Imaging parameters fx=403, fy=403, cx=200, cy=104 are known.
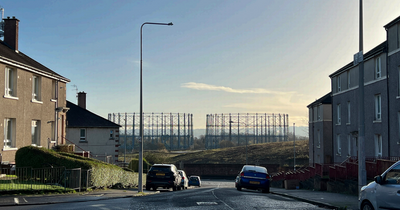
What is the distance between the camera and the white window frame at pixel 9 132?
22000 millimetres

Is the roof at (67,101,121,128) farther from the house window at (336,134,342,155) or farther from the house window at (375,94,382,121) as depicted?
the house window at (375,94,382,121)

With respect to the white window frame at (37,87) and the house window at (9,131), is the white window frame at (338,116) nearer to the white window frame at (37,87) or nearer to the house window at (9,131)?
the white window frame at (37,87)

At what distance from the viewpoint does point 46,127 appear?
27.2m

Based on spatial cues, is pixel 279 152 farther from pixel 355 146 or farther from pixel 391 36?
pixel 391 36

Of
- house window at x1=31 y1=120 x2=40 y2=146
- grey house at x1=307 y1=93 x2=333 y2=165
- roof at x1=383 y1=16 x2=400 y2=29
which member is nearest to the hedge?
house window at x1=31 y1=120 x2=40 y2=146

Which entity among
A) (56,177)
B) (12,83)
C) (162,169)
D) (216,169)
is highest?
(12,83)

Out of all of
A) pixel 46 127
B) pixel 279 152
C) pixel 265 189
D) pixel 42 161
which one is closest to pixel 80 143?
pixel 46 127

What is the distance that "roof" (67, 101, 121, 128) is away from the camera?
43750 mm

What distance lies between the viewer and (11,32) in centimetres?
2739

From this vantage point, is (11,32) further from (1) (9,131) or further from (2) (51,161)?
(2) (51,161)

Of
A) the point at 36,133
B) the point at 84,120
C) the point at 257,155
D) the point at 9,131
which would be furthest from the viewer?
the point at 257,155

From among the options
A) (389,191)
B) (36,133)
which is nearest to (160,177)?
(36,133)

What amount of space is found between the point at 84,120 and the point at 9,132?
22039 mm

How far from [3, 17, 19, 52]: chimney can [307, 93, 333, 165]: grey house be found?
32.4 m
